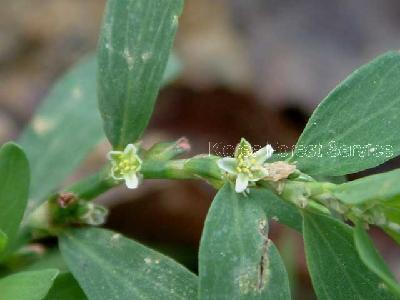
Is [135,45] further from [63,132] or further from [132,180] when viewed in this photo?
[63,132]

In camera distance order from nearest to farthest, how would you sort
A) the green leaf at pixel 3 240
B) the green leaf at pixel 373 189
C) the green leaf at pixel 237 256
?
the green leaf at pixel 373 189, the green leaf at pixel 237 256, the green leaf at pixel 3 240

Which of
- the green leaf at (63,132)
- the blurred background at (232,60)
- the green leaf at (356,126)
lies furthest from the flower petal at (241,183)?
the blurred background at (232,60)

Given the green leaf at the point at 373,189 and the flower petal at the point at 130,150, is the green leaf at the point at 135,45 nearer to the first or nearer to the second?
the flower petal at the point at 130,150

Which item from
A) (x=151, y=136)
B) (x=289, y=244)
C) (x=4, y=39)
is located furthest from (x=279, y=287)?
(x=4, y=39)

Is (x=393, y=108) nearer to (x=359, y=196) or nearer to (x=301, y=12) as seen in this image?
(x=359, y=196)

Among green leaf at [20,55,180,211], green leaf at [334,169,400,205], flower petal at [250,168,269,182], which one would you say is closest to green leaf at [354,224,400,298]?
green leaf at [334,169,400,205]

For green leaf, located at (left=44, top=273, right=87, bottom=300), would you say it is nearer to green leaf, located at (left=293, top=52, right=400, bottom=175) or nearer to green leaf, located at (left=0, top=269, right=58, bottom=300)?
green leaf, located at (left=0, top=269, right=58, bottom=300)
